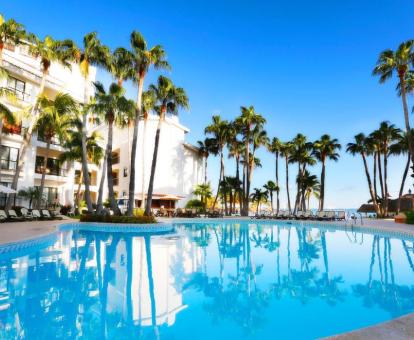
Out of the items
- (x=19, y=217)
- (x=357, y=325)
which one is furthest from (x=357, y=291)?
(x=19, y=217)

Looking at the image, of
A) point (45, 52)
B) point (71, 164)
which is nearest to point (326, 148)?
point (71, 164)

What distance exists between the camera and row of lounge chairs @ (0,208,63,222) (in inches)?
726

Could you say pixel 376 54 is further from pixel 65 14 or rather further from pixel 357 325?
pixel 357 325

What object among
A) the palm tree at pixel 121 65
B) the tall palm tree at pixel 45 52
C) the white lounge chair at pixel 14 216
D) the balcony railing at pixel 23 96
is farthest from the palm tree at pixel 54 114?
the white lounge chair at pixel 14 216

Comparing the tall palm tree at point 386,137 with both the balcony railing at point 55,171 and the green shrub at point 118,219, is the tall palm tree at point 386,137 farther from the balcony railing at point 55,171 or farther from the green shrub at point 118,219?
the balcony railing at point 55,171

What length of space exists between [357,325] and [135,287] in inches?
175

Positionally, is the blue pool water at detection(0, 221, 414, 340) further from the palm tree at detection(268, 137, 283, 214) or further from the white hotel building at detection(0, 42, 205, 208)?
the palm tree at detection(268, 137, 283, 214)

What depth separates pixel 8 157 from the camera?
24.3m

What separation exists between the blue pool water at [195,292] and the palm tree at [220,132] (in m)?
27.0

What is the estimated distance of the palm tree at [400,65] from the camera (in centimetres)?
2181

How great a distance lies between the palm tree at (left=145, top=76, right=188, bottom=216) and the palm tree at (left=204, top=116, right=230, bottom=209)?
1384 centimetres

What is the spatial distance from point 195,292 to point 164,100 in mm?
18783

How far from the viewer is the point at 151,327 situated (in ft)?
14.7

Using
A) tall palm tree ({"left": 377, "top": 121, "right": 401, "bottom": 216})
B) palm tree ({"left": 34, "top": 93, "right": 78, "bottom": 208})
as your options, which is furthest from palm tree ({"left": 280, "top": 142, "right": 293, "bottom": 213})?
palm tree ({"left": 34, "top": 93, "right": 78, "bottom": 208})
